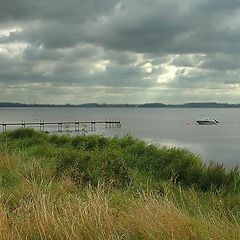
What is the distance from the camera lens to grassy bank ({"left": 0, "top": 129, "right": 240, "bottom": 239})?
5.79 meters

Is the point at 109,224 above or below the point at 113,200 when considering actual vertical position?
above

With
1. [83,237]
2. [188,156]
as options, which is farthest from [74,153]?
[83,237]

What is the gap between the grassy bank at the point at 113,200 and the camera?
5.79m

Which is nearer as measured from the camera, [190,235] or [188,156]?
[190,235]

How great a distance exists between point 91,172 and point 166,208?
6257 mm

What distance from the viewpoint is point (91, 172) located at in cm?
1230

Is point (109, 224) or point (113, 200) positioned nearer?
point (109, 224)

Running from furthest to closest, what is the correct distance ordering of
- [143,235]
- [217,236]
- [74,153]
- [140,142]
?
[140,142] < [74,153] < [143,235] < [217,236]

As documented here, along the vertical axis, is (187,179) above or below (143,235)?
below

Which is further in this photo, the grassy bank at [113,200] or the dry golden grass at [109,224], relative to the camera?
the grassy bank at [113,200]

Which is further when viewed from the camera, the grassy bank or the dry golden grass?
the grassy bank

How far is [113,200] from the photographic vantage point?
8.38 m

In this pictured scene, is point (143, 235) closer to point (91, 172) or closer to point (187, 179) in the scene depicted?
point (91, 172)

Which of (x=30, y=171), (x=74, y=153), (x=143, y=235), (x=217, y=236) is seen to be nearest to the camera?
(x=217, y=236)
